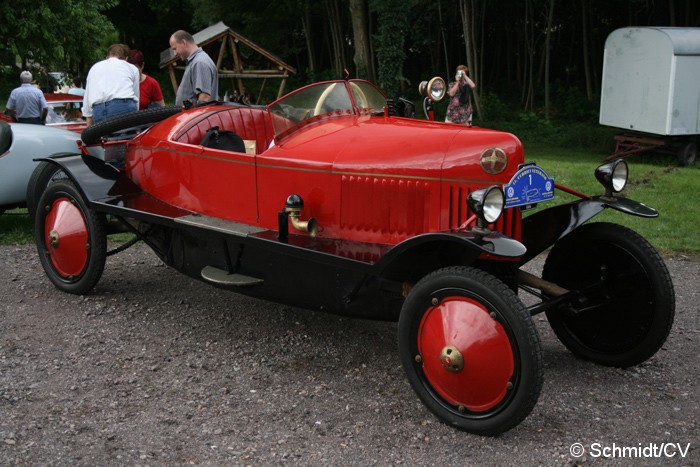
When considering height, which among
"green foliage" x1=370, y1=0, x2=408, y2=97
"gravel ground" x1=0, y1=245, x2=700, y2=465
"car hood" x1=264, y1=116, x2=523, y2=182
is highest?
"green foliage" x1=370, y1=0, x2=408, y2=97

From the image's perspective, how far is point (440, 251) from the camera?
3891 mm

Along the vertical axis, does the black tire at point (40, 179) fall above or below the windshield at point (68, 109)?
below

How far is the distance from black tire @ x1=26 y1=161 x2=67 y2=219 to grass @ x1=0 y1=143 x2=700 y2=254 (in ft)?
3.84

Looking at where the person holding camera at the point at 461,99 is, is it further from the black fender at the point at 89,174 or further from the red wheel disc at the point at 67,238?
the red wheel disc at the point at 67,238

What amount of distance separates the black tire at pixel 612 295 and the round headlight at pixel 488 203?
1014 millimetres

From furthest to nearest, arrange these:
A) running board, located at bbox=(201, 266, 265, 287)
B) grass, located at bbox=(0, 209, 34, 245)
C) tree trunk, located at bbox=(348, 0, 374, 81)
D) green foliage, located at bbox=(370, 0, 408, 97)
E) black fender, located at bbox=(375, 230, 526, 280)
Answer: tree trunk, located at bbox=(348, 0, 374, 81), green foliage, located at bbox=(370, 0, 408, 97), grass, located at bbox=(0, 209, 34, 245), running board, located at bbox=(201, 266, 265, 287), black fender, located at bbox=(375, 230, 526, 280)

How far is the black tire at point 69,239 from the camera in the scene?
17.8 feet

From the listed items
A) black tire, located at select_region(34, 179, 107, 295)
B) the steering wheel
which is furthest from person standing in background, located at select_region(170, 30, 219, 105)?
the steering wheel

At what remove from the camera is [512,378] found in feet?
11.0

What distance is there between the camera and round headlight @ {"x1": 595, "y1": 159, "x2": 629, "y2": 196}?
13.6 ft

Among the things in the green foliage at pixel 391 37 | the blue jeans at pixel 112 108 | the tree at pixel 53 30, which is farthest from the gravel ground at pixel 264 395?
the green foliage at pixel 391 37

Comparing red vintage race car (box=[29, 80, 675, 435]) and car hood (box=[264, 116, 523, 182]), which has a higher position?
car hood (box=[264, 116, 523, 182])

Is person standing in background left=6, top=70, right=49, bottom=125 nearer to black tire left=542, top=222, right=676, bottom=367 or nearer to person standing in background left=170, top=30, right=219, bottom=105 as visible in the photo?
person standing in background left=170, top=30, right=219, bottom=105

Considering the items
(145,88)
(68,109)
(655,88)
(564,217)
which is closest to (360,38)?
(68,109)
